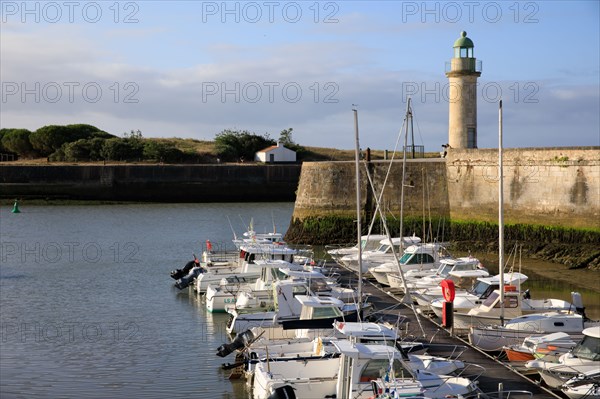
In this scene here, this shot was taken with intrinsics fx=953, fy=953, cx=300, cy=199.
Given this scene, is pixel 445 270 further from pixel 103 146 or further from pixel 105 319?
pixel 103 146

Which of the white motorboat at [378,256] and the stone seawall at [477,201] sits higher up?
the stone seawall at [477,201]

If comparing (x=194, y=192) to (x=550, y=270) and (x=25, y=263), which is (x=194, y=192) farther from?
(x=550, y=270)

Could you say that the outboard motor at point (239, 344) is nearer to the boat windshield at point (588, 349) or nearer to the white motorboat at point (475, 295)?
the white motorboat at point (475, 295)

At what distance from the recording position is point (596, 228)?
29.1 metres

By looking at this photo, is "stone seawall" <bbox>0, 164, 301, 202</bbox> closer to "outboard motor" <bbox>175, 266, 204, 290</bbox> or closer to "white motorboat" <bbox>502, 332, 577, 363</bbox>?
"outboard motor" <bbox>175, 266, 204, 290</bbox>

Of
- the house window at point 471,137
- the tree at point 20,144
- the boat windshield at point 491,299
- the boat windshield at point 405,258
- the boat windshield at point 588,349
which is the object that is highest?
the tree at point 20,144

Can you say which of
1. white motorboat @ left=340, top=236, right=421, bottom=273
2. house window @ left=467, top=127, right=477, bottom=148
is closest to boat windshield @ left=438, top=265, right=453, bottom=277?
white motorboat @ left=340, top=236, right=421, bottom=273

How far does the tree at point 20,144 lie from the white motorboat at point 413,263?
63116mm

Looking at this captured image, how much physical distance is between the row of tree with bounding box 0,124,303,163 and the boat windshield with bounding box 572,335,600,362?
60303 mm

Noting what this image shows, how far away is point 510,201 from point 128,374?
19.7 m

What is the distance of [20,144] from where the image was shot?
82.5 metres

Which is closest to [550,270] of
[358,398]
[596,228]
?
[596,228]

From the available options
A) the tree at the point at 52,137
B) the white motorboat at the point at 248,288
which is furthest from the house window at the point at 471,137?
the tree at the point at 52,137

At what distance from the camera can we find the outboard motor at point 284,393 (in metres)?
12.4
